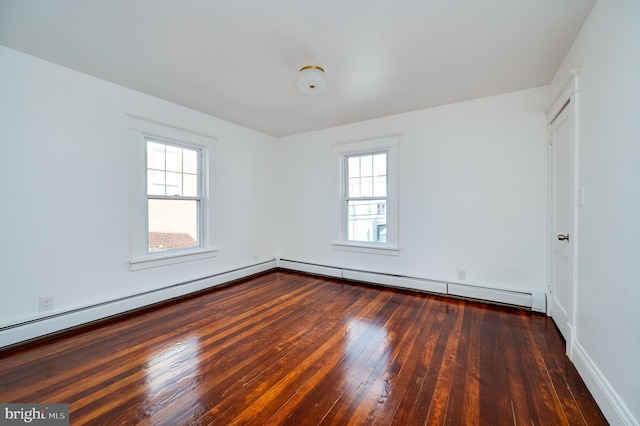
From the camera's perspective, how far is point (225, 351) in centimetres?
221

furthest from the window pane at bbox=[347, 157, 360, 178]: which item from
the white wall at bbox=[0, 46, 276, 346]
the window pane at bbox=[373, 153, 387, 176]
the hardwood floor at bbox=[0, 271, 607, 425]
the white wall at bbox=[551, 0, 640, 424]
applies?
the white wall at bbox=[551, 0, 640, 424]

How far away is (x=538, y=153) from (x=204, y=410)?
3934 millimetres

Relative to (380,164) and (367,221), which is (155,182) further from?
(380,164)

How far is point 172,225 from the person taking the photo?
3.57 meters

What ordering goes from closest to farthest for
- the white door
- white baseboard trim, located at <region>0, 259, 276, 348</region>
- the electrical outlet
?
the white door → white baseboard trim, located at <region>0, 259, 276, 348</region> → the electrical outlet

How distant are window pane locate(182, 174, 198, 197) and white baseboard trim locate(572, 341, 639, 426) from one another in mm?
4349

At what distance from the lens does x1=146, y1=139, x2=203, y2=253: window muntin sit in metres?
3.32

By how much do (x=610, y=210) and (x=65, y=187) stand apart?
14.3 feet

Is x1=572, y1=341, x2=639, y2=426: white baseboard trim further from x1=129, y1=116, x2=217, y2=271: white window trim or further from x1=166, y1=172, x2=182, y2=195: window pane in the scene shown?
x1=166, y1=172, x2=182, y2=195: window pane

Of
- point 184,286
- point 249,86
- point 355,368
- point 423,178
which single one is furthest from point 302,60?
point 184,286

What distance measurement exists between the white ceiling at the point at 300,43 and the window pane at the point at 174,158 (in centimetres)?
66

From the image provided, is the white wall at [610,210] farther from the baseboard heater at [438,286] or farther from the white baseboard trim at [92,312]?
the white baseboard trim at [92,312]

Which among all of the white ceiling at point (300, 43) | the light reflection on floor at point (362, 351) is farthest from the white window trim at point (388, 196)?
the light reflection on floor at point (362, 351)

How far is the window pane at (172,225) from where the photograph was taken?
3326 mm
